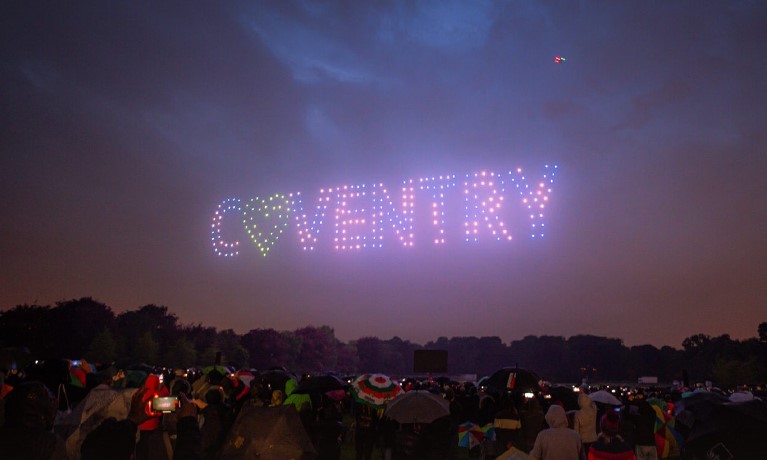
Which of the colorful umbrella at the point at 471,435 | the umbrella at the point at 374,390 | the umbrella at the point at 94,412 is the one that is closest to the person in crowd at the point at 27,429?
the umbrella at the point at 94,412

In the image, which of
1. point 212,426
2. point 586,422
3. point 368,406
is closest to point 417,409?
point 586,422

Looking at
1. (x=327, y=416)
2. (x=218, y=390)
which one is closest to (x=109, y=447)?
(x=218, y=390)

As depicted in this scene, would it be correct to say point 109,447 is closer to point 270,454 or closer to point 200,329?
point 270,454

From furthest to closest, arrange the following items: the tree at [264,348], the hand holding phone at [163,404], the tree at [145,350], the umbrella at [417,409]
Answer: the tree at [264,348] → the tree at [145,350] → the umbrella at [417,409] → the hand holding phone at [163,404]

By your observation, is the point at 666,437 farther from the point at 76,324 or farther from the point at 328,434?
the point at 76,324

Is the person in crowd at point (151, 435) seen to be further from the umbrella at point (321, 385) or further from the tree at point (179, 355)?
the tree at point (179, 355)

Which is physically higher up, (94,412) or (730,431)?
(730,431)
